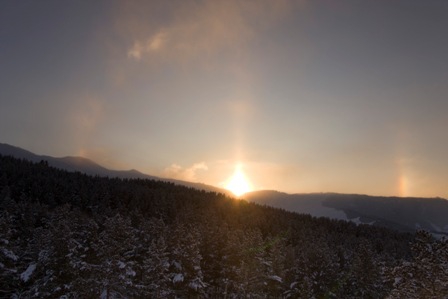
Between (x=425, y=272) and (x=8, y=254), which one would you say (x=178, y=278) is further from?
(x=425, y=272)

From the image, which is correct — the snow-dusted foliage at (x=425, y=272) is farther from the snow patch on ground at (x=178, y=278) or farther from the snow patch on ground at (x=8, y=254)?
the snow patch on ground at (x=8, y=254)

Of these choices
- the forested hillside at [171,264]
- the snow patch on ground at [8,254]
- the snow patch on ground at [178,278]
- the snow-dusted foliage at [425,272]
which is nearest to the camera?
the snow-dusted foliage at [425,272]

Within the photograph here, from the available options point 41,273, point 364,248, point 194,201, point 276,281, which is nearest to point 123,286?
point 41,273

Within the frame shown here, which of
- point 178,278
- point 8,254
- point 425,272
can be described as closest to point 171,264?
point 178,278

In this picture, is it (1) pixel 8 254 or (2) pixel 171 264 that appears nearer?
→ (1) pixel 8 254

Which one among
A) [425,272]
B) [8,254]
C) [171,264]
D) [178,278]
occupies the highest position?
[425,272]

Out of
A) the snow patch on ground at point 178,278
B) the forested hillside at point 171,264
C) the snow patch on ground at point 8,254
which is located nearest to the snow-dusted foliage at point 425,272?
the forested hillside at point 171,264

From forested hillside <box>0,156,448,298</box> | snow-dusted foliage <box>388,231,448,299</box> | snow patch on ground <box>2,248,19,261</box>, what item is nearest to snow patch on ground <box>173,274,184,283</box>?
forested hillside <box>0,156,448,298</box>

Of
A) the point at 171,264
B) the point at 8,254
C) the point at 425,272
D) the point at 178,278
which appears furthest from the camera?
the point at 171,264

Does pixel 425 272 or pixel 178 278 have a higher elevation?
pixel 425 272

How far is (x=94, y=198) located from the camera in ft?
267

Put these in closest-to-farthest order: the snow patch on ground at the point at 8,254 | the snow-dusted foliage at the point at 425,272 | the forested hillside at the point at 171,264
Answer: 1. the snow-dusted foliage at the point at 425,272
2. the forested hillside at the point at 171,264
3. the snow patch on ground at the point at 8,254

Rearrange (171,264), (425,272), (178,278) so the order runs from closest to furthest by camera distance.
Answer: (425,272), (178,278), (171,264)

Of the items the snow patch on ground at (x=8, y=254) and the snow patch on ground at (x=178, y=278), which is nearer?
the snow patch on ground at (x=8, y=254)
